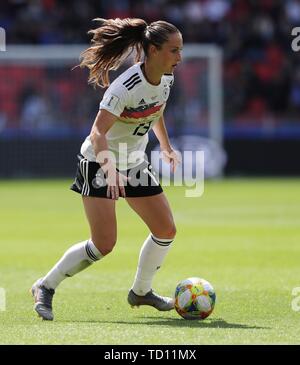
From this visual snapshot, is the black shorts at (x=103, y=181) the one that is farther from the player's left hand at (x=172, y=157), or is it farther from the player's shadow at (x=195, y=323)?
the player's shadow at (x=195, y=323)

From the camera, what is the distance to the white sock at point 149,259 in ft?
26.5

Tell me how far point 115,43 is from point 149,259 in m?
1.82

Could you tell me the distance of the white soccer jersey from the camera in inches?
296

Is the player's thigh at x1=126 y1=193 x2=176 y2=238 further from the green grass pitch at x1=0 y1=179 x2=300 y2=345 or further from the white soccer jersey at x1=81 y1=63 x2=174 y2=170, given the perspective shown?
the green grass pitch at x1=0 y1=179 x2=300 y2=345

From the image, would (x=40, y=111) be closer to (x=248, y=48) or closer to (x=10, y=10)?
(x=10, y=10)

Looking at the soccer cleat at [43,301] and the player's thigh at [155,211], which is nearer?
the soccer cleat at [43,301]

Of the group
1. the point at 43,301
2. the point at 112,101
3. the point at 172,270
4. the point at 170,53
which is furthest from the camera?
the point at 172,270

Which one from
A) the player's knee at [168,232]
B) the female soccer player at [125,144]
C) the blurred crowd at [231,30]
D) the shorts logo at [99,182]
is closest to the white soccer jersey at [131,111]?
the female soccer player at [125,144]

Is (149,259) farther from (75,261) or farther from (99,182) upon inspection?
(99,182)

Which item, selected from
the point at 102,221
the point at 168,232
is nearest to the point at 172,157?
the point at 168,232

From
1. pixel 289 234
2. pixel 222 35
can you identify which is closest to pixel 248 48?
pixel 222 35

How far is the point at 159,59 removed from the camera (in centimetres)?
761

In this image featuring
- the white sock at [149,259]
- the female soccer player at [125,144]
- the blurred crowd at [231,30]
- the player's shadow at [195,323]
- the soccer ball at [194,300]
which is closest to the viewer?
→ the player's shadow at [195,323]

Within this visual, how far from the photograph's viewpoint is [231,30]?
29.0 meters
